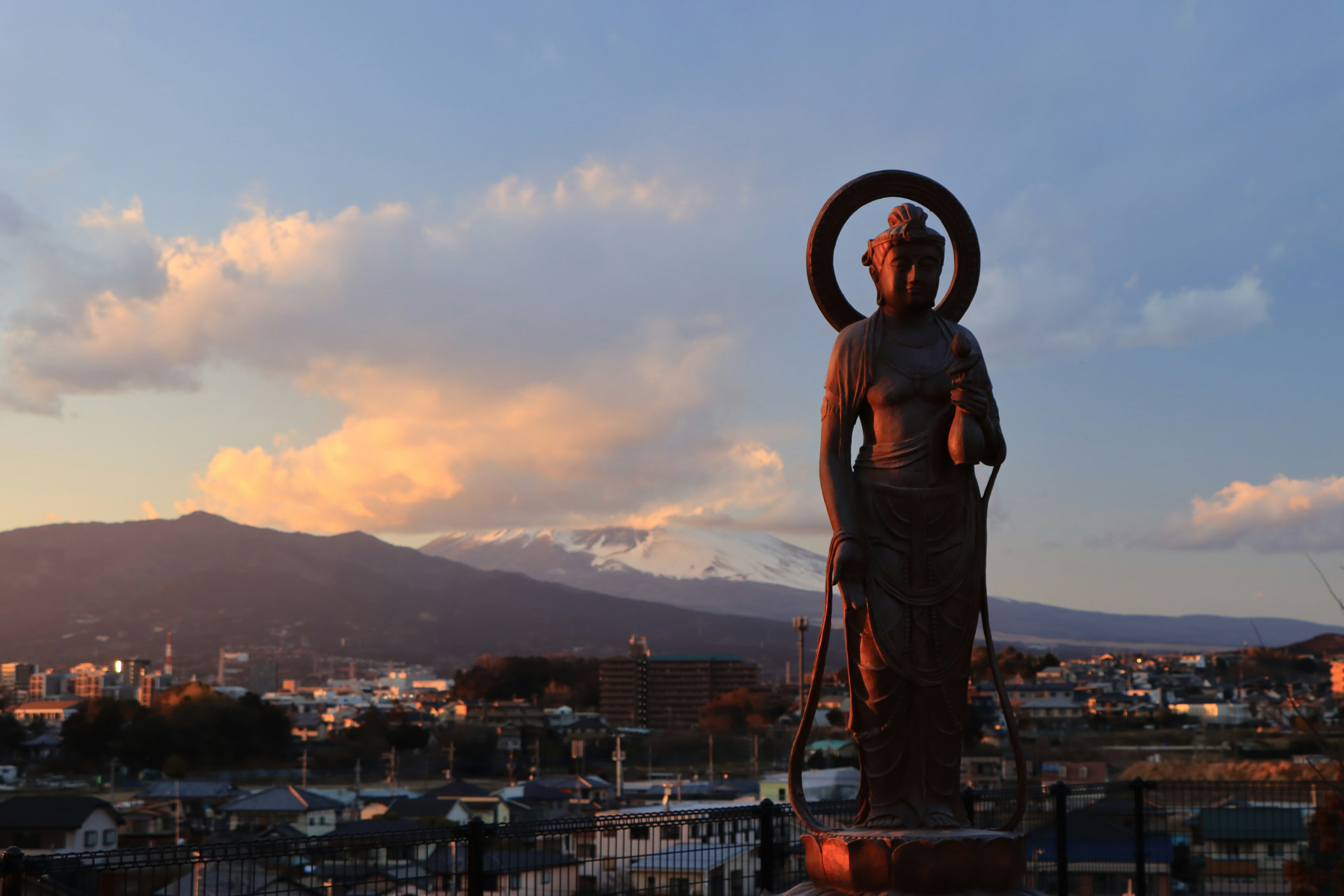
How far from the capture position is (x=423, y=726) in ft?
312

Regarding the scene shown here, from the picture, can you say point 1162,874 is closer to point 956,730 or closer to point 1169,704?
point 956,730

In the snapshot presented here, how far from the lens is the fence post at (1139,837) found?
387 inches

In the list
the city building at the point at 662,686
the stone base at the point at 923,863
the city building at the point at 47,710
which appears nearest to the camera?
the stone base at the point at 923,863

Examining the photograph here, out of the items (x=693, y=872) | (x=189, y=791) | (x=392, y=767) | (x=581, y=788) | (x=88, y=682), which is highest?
(x=693, y=872)

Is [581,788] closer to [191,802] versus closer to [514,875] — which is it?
[191,802]

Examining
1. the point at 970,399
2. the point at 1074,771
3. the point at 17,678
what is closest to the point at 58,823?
the point at 1074,771

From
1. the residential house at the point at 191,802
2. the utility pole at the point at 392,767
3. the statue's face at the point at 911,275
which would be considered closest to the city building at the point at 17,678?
the utility pole at the point at 392,767

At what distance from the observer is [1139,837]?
9938 millimetres

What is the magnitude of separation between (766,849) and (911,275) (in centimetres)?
364

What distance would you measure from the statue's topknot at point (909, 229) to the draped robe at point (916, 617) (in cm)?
75

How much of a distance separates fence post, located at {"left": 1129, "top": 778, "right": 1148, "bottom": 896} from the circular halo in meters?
4.41

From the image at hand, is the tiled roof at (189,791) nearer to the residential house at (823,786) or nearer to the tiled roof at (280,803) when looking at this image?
the tiled roof at (280,803)

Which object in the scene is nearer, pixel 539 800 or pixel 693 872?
pixel 693 872

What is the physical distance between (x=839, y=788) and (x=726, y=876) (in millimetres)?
26777
